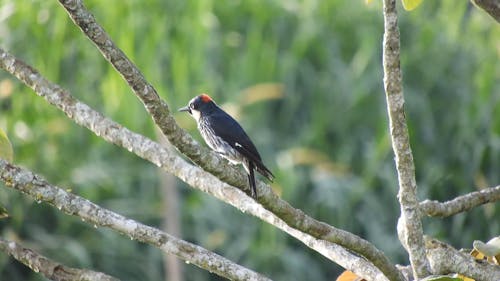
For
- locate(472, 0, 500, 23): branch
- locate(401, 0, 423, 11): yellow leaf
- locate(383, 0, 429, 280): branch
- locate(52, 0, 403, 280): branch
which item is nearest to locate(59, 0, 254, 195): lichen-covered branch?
locate(52, 0, 403, 280): branch

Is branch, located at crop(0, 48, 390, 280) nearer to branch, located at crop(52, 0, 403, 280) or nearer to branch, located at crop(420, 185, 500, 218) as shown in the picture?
branch, located at crop(52, 0, 403, 280)

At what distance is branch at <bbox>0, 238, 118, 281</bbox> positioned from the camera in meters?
3.52

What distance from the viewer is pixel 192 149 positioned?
345 cm

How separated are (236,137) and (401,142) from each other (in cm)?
229

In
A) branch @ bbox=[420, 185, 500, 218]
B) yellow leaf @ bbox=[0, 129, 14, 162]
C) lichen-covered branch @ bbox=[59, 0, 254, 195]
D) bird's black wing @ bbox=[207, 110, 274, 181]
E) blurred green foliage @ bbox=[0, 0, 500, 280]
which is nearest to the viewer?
lichen-covered branch @ bbox=[59, 0, 254, 195]

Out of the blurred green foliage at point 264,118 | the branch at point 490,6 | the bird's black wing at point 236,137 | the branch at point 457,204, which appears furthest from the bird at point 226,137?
the blurred green foliage at point 264,118

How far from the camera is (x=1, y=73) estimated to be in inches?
420

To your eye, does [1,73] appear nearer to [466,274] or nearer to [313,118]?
[313,118]

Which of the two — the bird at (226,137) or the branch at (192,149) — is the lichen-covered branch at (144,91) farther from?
the bird at (226,137)

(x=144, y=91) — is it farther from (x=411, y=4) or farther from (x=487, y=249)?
(x=487, y=249)

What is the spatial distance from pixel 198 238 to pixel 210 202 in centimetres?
37

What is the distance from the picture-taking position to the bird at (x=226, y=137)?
17.6ft

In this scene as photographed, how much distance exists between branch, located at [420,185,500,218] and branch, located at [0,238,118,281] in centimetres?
114

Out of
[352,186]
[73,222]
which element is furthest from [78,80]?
[352,186]
